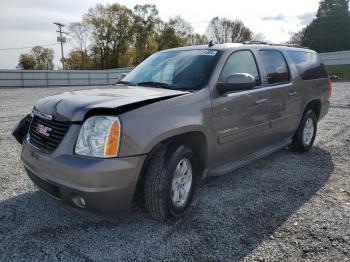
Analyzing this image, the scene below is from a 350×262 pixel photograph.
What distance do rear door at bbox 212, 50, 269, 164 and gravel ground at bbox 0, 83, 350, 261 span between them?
0.54 metres

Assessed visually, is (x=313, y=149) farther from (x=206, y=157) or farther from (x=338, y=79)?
(x=338, y=79)

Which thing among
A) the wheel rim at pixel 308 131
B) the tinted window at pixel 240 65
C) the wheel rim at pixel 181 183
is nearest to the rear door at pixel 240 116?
the tinted window at pixel 240 65

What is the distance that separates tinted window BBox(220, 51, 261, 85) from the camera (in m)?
3.98

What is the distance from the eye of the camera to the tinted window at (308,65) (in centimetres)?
564

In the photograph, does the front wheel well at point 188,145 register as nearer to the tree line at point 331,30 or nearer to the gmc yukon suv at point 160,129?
the gmc yukon suv at point 160,129

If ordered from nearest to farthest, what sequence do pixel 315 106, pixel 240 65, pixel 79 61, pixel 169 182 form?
pixel 169 182 < pixel 240 65 < pixel 315 106 < pixel 79 61

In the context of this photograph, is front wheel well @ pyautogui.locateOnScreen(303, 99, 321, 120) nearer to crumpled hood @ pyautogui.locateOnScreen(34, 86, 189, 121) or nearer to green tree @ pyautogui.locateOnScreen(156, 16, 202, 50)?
crumpled hood @ pyautogui.locateOnScreen(34, 86, 189, 121)

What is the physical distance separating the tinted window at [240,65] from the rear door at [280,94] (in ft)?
0.75

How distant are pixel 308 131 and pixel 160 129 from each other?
3.95 m

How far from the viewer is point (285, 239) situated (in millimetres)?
3148

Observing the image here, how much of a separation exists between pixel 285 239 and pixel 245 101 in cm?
167

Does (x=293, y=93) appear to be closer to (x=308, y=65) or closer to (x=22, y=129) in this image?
(x=308, y=65)

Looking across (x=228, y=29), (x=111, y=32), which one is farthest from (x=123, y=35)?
(x=228, y=29)

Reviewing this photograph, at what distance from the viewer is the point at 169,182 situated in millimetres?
3172
